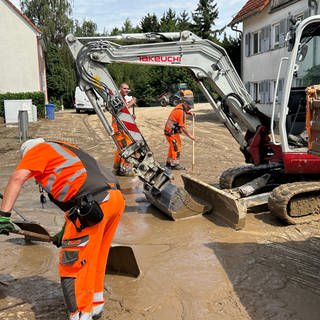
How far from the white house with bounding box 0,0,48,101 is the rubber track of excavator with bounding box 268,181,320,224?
2556 centimetres

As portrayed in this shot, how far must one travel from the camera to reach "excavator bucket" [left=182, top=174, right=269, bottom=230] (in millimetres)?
5902

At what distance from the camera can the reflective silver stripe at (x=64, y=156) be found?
3434 mm

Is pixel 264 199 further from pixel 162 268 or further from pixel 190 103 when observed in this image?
pixel 190 103

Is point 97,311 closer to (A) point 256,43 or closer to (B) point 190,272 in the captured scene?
(B) point 190,272

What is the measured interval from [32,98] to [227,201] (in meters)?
22.6

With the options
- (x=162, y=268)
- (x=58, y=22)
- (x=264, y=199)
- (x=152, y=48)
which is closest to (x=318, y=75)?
(x=264, y=199)

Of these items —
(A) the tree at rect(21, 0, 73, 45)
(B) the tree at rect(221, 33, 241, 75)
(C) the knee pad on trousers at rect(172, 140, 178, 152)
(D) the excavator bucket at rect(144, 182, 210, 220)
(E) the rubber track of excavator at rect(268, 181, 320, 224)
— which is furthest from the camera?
(A) the tree at rect(21, 0, 73, 45)

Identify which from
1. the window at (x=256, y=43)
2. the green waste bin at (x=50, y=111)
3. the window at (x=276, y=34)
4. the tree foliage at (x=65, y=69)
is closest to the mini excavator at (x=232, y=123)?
the window at (x=276, y=34)

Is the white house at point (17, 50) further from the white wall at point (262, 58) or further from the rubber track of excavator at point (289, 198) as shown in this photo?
the rubber track of excavator at point (289, 198)

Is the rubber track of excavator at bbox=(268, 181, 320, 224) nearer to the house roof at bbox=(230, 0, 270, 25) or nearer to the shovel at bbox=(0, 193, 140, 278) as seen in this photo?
the shovel at bbox=(0, 193, 140, 278)

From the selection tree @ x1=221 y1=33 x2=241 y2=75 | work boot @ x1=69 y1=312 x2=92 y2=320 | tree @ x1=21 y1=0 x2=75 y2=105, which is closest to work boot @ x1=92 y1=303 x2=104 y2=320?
work boot @ x1=69 y1=312 x2=92 y2=320

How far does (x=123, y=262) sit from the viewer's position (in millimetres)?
4594

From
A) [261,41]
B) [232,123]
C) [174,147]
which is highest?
[261,41]

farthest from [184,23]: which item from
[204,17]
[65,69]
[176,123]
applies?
Answer: [176,123]
